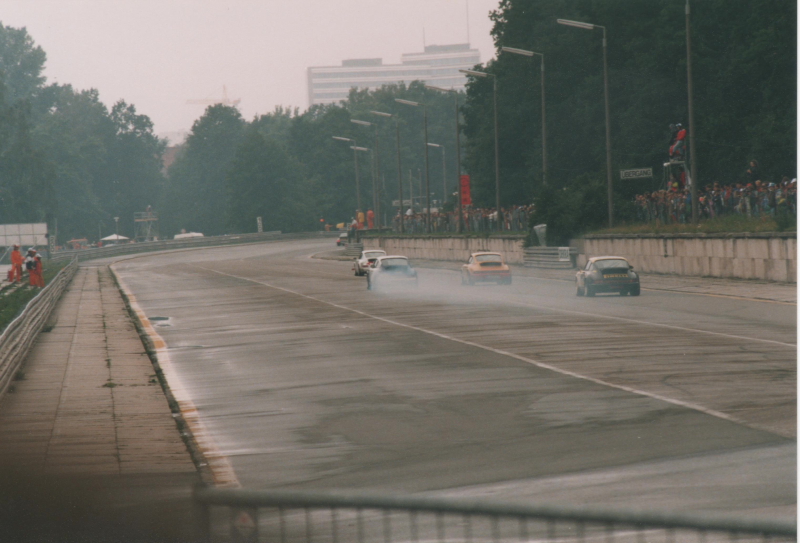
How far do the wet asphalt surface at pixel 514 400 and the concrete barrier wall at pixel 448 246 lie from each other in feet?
99.0

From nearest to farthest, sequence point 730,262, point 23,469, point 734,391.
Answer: point 23,469
point 734,391
point 730,262

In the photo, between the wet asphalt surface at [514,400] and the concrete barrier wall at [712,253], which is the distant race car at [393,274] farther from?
the wet asphalt surface at [514,400]

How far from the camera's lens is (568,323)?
79.7ft

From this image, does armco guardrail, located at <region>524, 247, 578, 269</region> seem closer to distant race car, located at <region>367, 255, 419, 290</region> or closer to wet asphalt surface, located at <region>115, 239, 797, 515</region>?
distant race car, located at <region>367, 255, 419, 290</region>

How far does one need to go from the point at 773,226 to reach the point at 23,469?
2779 cm

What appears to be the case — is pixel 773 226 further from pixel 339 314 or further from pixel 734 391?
pixel 734 391

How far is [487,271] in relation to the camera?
42062 millimetres

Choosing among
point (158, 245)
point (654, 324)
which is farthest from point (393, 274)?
point (158, 245)

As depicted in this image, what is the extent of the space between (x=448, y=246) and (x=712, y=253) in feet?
105

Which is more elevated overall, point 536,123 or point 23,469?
point 536,123

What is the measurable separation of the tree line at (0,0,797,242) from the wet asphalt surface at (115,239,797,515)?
97.6 feet

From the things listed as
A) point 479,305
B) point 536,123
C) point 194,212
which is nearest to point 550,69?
point 536,123

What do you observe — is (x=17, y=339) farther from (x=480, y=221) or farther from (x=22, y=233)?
(x=22, y=233)

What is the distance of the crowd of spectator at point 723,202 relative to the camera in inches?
1340
